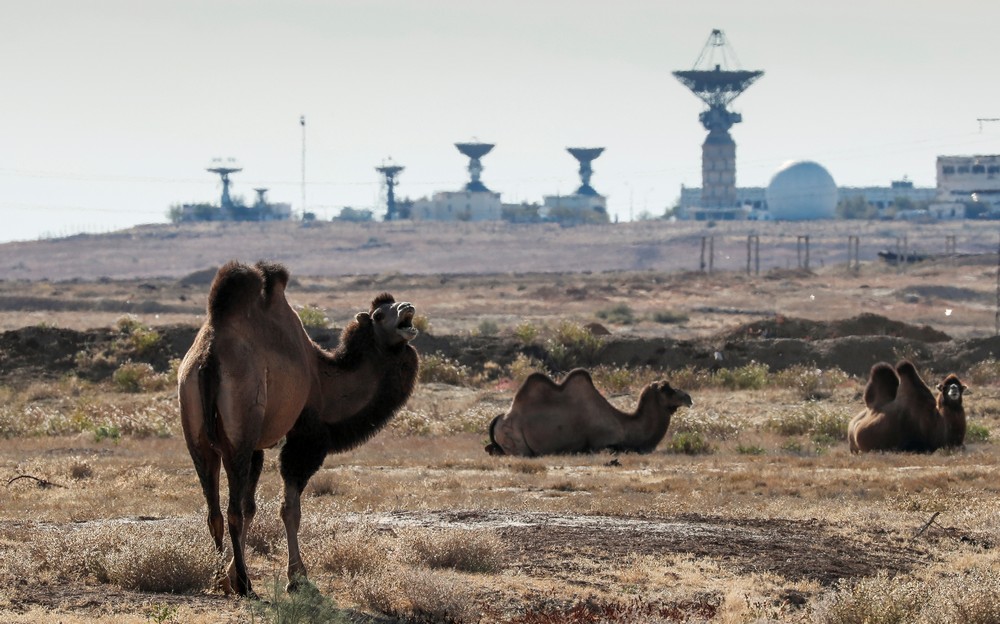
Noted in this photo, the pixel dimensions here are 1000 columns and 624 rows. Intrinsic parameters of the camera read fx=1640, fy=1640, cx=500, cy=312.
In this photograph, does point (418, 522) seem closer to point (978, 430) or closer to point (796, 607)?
point (796, 607)

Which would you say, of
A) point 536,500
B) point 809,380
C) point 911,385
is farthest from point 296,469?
point 809,380

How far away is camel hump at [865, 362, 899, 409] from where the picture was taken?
81.1ft

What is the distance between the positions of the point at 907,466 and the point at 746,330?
Answer: 24.0 m

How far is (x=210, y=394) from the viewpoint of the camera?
426 inches

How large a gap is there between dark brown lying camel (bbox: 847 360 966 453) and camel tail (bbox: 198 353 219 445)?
15.2 meters

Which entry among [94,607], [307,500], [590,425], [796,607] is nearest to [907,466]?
[590,425]

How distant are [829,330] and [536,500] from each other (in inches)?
1151

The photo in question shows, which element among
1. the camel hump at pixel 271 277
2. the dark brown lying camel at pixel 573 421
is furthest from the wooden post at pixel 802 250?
the camel hump at pixel 271 277

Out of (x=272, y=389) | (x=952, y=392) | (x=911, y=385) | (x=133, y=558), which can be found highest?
(x=272, y=389)

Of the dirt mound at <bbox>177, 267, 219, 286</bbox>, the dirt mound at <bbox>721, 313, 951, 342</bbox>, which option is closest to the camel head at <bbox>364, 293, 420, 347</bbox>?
the dirt mound at <bbox>721, 313, 951, 342</bbox>

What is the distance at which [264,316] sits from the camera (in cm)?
1161

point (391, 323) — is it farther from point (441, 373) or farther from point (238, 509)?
point (441, 373)

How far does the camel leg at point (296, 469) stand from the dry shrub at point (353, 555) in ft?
0.87

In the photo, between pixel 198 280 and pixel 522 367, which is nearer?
pixel 522 367
